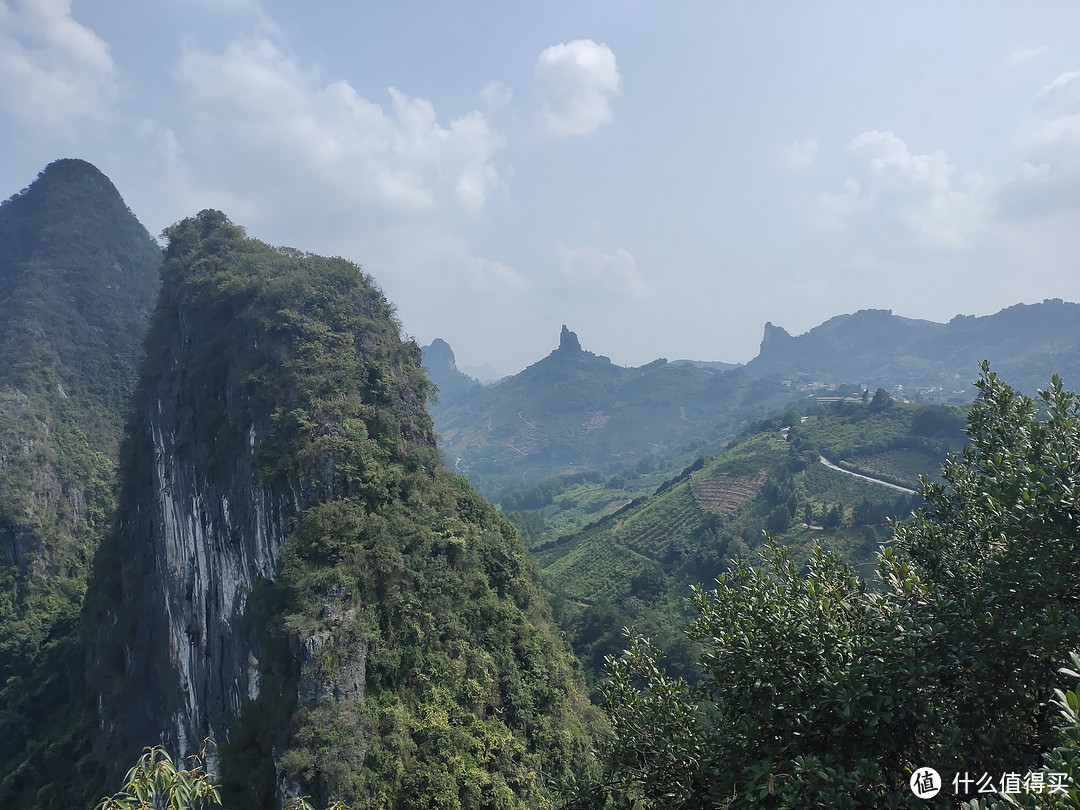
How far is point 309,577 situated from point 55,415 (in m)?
40.8

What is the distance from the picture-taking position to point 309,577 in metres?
14.9

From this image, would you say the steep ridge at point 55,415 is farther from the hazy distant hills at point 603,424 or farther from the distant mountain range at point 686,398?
the hazy distant hills at point 603,424

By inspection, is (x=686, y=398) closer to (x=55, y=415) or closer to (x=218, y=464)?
(x=55, y=415)

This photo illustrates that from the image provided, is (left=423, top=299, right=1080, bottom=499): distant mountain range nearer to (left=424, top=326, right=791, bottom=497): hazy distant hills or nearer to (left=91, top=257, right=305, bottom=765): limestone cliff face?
(left=424, top=326, right=791, bottom=497): hazy distant hills

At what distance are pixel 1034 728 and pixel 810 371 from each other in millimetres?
215744

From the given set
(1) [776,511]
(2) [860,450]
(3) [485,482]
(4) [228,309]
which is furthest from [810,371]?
(4) [228,309]

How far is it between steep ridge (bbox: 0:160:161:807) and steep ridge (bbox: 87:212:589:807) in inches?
223

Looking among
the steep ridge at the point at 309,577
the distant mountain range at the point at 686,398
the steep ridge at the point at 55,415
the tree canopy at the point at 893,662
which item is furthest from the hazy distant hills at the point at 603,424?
the tree canopy at the point at 893,662

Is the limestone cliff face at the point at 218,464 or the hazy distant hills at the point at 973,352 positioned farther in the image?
the hazy distant hills at the point at 973,352

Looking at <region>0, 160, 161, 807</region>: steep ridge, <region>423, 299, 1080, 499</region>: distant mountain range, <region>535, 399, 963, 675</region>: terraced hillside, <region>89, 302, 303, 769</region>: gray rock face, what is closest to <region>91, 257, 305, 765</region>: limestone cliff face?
<region>89, 302, 303, 769</region>: gray rock face

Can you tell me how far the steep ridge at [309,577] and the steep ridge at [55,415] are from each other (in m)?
5.67

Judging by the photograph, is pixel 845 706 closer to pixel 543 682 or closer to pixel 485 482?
pixel 543 682

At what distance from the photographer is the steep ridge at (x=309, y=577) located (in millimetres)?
13766

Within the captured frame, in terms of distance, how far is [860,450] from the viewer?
188 ft
